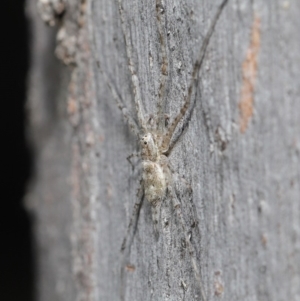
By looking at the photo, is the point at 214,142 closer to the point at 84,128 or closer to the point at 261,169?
the point at 261,169

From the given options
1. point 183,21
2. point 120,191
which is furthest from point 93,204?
point 183,21

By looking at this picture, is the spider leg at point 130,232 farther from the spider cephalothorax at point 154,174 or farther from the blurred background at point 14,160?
the blurred background at point 14,160

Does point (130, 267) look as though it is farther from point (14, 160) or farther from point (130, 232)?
point (14, 160)

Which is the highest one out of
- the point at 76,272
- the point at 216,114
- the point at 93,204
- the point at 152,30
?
the point at 152,30

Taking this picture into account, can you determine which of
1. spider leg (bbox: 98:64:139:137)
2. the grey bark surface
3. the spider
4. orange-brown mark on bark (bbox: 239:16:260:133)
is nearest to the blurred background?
the grey bark surface

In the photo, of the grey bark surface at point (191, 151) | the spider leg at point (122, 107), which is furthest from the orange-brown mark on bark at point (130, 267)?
the spider leg at point (122, 107)

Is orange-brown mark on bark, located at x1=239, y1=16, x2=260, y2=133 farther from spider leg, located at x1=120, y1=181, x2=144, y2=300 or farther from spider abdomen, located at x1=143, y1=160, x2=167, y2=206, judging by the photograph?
spider leg, located at x1=120, y1=181, x2=144, y2=300

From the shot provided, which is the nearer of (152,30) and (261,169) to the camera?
(261,169)
